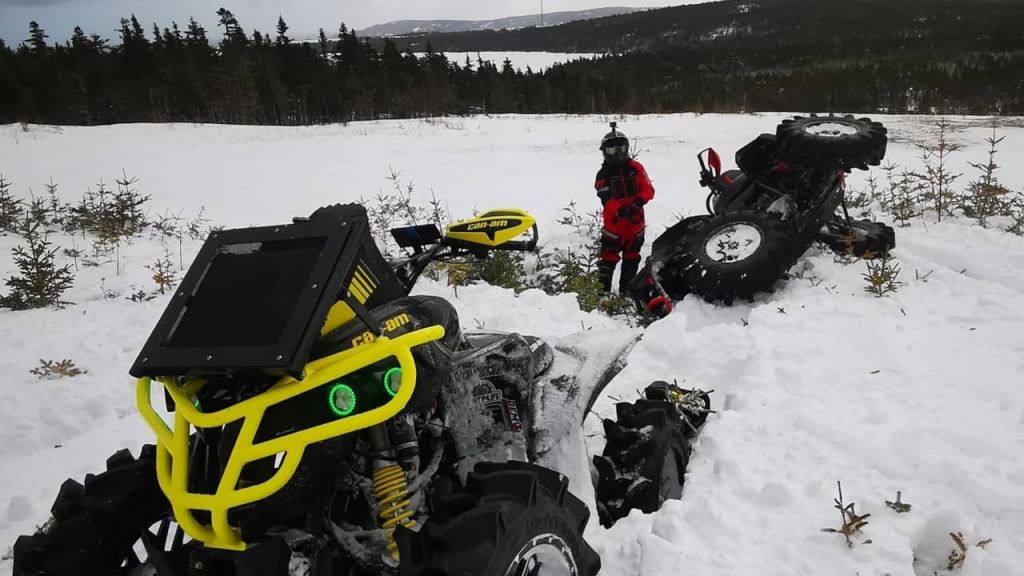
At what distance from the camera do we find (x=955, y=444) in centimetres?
266

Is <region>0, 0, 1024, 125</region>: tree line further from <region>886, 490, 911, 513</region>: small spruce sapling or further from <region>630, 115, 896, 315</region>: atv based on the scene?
<region>886, 490, 911, 513</region>: small spruce sapling

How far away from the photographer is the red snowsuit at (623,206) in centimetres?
661

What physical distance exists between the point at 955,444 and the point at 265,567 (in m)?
2.77

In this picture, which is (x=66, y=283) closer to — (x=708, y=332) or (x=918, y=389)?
(x=708, y=332)

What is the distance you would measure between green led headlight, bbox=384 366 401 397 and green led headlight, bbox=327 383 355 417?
0.32ft

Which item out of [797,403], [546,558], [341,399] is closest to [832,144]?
[797,403]

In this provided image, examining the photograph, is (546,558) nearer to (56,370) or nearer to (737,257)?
Answer: (737,257)

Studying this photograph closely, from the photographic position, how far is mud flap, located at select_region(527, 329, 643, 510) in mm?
2627

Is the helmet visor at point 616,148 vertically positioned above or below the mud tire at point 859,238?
above

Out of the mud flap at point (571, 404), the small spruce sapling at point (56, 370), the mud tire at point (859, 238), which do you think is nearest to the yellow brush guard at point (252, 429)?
the mud flap at point (571, 404)

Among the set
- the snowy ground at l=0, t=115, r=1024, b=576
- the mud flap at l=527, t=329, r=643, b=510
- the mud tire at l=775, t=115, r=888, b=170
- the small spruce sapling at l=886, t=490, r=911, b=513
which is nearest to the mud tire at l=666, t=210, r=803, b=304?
the snowy ground at l=0, t=115, r=1024, b=576

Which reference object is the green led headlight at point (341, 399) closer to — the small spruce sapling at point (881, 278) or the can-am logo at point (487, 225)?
the can-am logo at point (487, 225)

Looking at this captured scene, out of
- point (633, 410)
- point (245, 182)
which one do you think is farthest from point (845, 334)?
point (245, 182)

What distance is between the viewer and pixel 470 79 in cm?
5353
